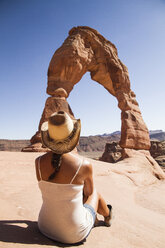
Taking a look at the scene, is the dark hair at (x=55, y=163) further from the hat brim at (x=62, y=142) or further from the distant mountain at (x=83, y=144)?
the distant mountain at (x=83, y=144)

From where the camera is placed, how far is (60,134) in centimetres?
179

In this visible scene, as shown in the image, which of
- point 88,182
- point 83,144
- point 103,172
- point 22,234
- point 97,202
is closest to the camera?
point 22,234

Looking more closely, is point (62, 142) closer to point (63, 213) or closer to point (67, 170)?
point (67, 170)

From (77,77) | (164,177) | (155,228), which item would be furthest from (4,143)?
(155,228)

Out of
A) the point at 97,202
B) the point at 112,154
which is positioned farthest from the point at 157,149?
the point at 97,202

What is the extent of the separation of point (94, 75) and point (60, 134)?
12.3 meters

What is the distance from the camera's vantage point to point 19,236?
1790mm

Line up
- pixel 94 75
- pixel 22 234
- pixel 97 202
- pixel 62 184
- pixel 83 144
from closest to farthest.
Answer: pixel 62 184, pixel 22 234, pixel 97 202, pixel 94 75, pixel 83 144

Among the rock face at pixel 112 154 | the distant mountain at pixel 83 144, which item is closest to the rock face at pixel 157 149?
the rock face at pixel 112 154

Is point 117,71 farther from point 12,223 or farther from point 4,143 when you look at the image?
point 4,143

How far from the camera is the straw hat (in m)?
1.76

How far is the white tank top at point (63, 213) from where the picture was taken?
1751mm

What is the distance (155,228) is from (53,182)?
81.7 inches

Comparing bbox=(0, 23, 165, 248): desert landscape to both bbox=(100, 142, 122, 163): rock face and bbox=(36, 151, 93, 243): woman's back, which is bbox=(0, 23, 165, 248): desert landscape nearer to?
bbox=(36, 151, 93, 243): woman's back
